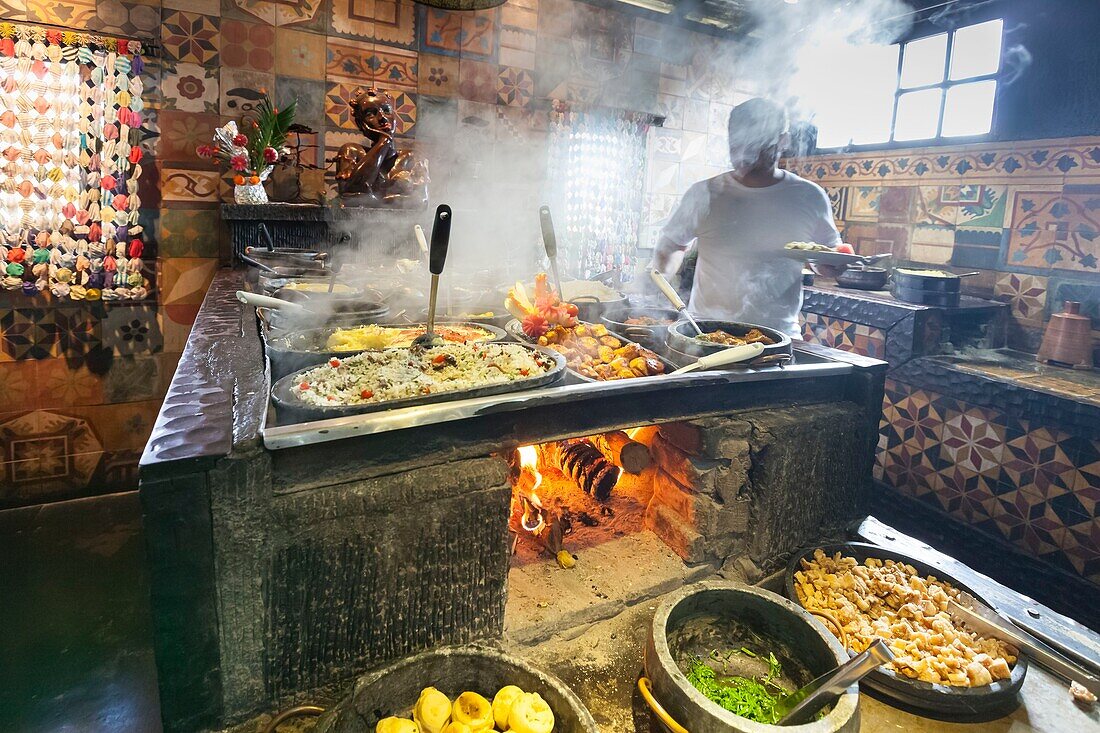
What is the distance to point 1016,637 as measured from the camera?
6.60ft

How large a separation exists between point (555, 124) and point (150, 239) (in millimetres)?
3992

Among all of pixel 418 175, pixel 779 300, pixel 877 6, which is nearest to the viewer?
pixel 779 300

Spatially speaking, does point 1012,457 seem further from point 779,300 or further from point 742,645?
point 742,645

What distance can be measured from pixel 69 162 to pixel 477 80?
346 centimetres

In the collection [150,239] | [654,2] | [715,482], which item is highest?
[654,2]

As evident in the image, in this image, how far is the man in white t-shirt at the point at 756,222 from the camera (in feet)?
12.5

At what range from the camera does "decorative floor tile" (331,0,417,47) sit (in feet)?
16.8

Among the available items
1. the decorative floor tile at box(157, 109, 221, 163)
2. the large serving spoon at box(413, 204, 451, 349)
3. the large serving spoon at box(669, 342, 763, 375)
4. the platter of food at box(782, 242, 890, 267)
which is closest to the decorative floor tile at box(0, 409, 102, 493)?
the decorative floor tile at box(157, 109, 221, 163)

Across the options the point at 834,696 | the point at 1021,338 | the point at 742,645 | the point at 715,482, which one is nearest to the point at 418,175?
the point at 715,482

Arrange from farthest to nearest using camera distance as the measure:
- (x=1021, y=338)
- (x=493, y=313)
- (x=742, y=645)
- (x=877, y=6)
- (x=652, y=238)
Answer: (x=652, y=238) → (x=877, y=6) → (x=1021, y=338) → (x=493, y=313) → (x=742, y=645)

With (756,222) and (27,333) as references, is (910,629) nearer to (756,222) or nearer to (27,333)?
(756,222)

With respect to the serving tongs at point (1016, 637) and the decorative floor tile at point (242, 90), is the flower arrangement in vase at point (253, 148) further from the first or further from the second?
the serving tongs at point (1016, 637)

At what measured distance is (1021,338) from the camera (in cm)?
563

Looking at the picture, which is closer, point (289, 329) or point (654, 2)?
point (289, 329)
